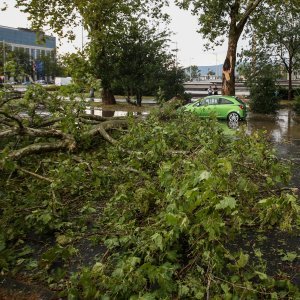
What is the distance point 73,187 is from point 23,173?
0.75m

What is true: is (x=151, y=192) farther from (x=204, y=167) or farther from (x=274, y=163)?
(x=274, y=163)

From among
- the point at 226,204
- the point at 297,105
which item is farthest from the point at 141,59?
the point at 226,204

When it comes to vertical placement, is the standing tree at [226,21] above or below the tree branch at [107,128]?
above

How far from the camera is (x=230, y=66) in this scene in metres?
21.8

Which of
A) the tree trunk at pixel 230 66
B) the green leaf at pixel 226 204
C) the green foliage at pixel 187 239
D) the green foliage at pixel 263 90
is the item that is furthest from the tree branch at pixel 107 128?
the green foliage at pixel 263 90

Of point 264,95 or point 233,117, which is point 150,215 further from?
point 264,95

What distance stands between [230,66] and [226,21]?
259 cm

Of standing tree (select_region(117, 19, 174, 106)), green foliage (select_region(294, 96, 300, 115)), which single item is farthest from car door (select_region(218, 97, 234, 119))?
standing tree (select_region(117, 19, 174, 106))

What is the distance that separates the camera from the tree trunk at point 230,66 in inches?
845

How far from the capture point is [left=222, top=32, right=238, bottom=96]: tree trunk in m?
21.5

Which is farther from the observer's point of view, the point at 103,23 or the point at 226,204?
the point at 103,23

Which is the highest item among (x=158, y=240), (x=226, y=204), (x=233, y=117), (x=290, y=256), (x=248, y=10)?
(x=248, y=10)

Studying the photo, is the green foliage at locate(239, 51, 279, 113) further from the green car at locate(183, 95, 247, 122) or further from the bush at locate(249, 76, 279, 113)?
the green car at locate(183, 95, 247, 122)

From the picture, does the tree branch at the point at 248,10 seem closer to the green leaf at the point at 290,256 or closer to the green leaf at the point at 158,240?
the green leaf at the point at 290,256
